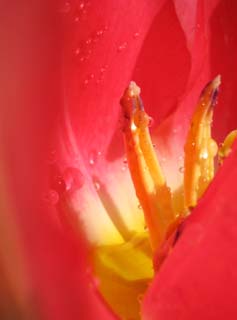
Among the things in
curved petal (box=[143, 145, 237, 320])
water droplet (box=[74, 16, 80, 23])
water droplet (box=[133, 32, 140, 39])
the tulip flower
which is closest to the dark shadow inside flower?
the tulip flower

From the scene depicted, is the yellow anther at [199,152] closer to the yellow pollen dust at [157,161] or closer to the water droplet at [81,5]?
the yellow pollen dust at [157,161]

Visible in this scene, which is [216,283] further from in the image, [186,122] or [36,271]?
[186,122]

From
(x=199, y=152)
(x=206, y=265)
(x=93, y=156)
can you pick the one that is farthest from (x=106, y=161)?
(x=206, y=265)

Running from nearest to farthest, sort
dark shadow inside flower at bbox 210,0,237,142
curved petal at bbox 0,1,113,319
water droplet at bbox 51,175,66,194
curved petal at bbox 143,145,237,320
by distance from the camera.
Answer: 1. curved petal at bbox 143,145,237,320
2. curved petal at bbox 0,1,113,319
3. water droplet at bbox 51,175,66,194
4. dark shadow inside flower at bbox 210,0,237,142

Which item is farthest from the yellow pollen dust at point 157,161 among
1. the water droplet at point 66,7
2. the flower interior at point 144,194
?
the water droplet at point 66,7

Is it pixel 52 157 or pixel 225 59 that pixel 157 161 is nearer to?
pixel 52 157

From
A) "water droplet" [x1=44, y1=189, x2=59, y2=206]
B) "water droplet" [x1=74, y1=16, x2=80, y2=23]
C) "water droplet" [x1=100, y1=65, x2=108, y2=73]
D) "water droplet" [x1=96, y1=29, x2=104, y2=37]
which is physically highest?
"water droplet" [x1=74, y1=16, x2=80, y2=23]

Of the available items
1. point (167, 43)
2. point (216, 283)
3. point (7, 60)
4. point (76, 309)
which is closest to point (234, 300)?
point (216, 283)

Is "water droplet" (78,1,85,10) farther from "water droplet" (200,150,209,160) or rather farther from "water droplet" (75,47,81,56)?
"water droplet" (200,150,209,160)
